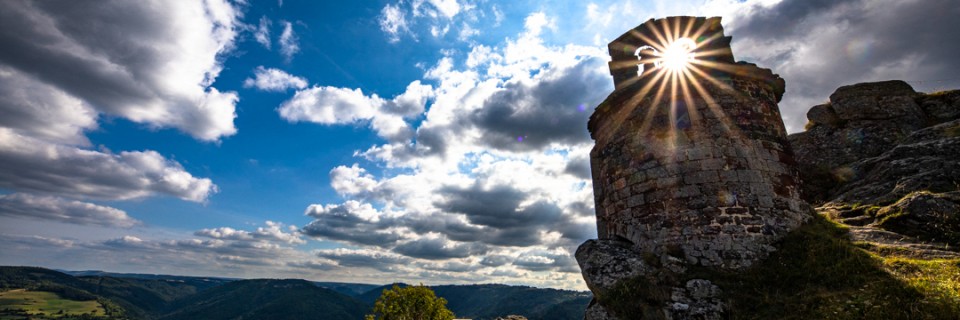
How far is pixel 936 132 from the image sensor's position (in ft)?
45.3

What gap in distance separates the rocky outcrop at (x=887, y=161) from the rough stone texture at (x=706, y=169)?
1.94 m

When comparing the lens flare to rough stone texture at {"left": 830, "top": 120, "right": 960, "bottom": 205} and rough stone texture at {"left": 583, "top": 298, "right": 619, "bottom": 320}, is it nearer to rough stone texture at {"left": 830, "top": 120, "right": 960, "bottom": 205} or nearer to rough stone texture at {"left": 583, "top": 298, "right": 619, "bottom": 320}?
rough stone texture at {"left": 830, "top": 120, "right": 960, "bottom": 205}

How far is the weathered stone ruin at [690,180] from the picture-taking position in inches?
376

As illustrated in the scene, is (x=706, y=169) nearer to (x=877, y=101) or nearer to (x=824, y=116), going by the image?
(x=824, y=116)

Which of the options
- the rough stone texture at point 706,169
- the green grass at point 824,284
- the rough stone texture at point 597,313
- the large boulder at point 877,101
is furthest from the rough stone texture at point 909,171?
the rough stone texture at point 597,313

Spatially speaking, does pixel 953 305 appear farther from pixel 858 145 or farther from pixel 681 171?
pixel 858 145

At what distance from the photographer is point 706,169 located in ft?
34.8

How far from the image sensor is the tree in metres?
34.2

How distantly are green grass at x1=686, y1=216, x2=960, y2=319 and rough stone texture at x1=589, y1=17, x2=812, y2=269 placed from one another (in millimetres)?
632

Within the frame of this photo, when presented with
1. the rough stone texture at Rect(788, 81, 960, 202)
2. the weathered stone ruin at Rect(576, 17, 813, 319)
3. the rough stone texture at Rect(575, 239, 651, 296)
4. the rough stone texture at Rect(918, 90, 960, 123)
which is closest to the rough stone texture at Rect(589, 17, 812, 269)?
the weathered stone ruin at Rect(576, 17, 813, 319)

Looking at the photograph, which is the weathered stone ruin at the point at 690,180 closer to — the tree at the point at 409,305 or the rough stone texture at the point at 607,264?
the rough stone texture at the point at 607,264

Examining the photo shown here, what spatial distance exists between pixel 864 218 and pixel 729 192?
12.4 ft

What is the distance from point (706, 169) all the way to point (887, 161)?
7238mm

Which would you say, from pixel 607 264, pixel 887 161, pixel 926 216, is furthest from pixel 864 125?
pixel 607 264
